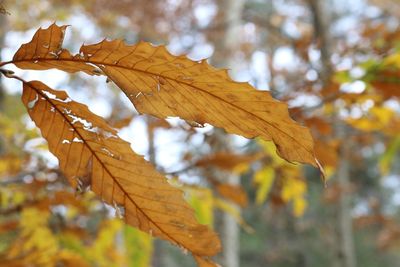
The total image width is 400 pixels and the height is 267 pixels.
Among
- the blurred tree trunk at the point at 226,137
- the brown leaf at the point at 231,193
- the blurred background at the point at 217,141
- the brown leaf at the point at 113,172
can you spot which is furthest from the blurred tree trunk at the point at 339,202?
the brown leaf at the point at 113,172

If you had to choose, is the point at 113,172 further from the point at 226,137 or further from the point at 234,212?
the point at 226,137

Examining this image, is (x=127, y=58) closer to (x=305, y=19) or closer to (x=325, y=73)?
(x=325, y=73)

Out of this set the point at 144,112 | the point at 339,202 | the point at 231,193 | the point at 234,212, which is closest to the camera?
the point at 144,112

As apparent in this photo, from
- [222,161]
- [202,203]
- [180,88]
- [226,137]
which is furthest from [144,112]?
[226,137]

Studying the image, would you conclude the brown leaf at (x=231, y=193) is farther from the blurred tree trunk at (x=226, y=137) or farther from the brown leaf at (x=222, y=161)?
the blurred tree trunk at (x=226, y=137)

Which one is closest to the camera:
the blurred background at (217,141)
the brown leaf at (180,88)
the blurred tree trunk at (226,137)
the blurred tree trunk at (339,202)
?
the brown leaf at (180,88)

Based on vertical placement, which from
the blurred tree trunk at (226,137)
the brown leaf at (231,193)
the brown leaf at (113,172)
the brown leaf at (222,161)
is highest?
the blurred tree trunk at (226,137)
